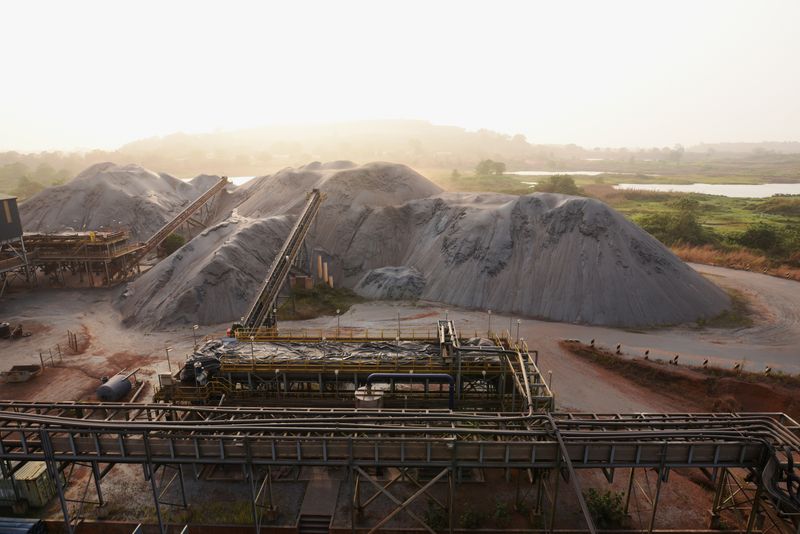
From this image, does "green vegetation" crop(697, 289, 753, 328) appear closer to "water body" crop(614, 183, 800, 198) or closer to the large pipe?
the large pipe

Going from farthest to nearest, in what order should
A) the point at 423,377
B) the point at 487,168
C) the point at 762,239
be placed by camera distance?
the point at 487,168
the point at 762,239
the point at 423,377

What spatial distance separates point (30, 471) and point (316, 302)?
29159 millimetres

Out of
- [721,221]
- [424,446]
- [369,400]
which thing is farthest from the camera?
[721,221]

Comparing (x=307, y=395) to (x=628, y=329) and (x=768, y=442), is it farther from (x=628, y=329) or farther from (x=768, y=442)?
(x=628, y=329)

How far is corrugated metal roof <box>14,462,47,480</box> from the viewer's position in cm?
2168

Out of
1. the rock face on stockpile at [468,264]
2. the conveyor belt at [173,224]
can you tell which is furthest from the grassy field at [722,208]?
the conveyor belt at [173,224]

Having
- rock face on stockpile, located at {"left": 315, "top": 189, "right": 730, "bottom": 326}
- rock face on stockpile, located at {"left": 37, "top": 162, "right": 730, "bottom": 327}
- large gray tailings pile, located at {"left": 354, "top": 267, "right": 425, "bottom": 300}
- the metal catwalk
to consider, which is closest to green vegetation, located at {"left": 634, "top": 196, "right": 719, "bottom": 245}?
rock face on stockpile, located at {"left": 315, "top": 189, "right": 730, "bottom": 326}

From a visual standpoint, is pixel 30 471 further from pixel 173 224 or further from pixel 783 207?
pixel 783 207

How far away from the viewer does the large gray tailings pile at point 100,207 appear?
3000 inches

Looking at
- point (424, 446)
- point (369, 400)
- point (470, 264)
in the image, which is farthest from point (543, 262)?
point (424, 446)

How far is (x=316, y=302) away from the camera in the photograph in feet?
161

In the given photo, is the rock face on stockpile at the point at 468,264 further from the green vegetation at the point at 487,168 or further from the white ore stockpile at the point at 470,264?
the green vegetation at the point at 487,168

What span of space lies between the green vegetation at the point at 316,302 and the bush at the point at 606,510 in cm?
3086

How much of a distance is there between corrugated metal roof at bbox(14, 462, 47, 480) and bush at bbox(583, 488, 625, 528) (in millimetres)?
26778
